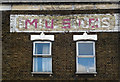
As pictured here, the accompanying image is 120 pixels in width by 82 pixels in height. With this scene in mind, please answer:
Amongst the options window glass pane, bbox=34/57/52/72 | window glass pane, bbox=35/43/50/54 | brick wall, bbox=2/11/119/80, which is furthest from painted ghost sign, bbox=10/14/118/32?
window glass pane, bbox=34/57/52/72

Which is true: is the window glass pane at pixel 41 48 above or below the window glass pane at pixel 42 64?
above

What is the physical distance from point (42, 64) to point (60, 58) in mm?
920

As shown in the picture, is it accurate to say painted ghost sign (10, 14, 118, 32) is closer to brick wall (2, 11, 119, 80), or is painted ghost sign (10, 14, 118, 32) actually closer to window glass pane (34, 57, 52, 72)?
brick wall (2, 11, 119, 80)

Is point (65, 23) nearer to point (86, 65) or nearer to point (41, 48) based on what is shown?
point (41, 48)

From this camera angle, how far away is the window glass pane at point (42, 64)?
39.2ft

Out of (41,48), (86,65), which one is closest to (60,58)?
(41,48)

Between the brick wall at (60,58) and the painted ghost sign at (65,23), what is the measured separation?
12.3 inches

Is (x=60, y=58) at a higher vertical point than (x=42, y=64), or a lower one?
higher

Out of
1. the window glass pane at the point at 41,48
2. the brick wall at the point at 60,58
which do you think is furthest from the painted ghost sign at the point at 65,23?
the window glass pane at the point at 41,48

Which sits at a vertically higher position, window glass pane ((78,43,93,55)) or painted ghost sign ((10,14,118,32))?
painted ghost sign ((10,14,118,32))

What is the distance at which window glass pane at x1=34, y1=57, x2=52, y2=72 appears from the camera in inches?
471

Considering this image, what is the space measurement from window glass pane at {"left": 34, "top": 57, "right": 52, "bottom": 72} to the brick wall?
0.77 feet

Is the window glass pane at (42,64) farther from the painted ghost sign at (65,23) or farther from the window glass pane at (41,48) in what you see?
the painted ghost sign at (65,23)

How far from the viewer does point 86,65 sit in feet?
39.2
